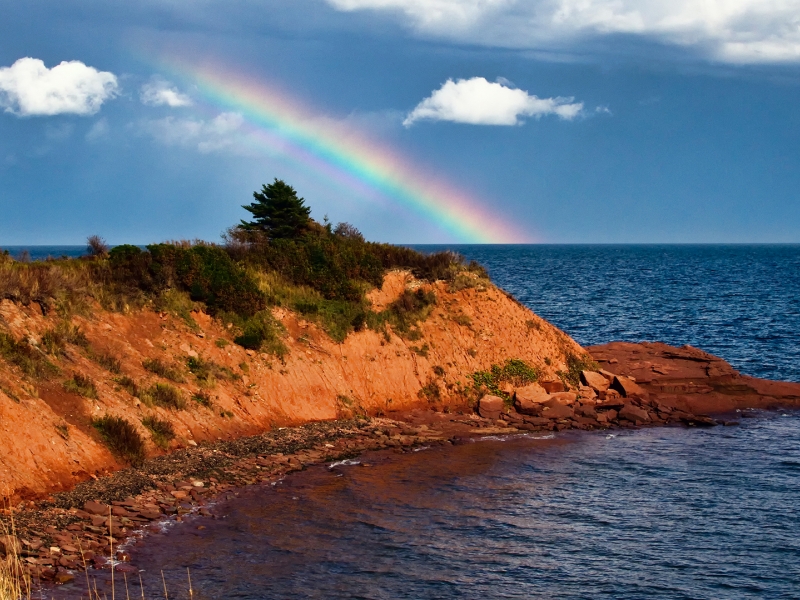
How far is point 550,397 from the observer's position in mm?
33781

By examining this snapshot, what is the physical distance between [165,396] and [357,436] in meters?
6.81

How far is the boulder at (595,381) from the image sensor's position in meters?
35.6

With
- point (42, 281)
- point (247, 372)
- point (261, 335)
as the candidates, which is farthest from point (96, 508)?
point (261, 335)

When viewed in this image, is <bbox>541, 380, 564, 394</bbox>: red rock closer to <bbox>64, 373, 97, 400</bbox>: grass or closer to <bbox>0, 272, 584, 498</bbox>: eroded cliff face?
<bbox>0, 272, 584, 498</bbox>: eroded cliff face

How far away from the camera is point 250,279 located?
33625mm

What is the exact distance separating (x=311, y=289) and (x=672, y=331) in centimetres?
3222

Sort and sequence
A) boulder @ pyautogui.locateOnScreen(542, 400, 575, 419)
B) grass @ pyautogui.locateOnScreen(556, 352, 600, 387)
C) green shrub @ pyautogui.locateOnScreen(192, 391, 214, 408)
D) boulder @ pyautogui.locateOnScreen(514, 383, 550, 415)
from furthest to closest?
grass @ pyautogui.locateOnScreen(556, 352, 600, 387) < boulder @ pyautogui.locateOnScreen(514, 383, 550, 415) < boulder @ pyautogui.locateOnScreen(542, 400, 575, 419) < green shrub @ pyautogui.locateOnScreen(192, 391, 214, 408)

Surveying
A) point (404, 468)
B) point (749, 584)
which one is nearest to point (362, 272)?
point (404, 468)

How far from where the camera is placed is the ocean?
16875 mm

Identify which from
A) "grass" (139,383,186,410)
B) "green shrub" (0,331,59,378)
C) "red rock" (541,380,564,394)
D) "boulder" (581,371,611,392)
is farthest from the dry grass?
"boulder" (581,371,611,392)

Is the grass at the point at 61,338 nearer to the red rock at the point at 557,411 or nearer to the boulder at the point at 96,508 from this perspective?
the boulder at the point at 96,508

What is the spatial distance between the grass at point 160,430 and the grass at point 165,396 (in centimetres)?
87

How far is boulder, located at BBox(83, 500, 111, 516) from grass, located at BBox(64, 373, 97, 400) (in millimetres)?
5336

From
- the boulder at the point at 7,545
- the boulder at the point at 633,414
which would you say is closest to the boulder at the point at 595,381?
the boulder at the point at 633,414
